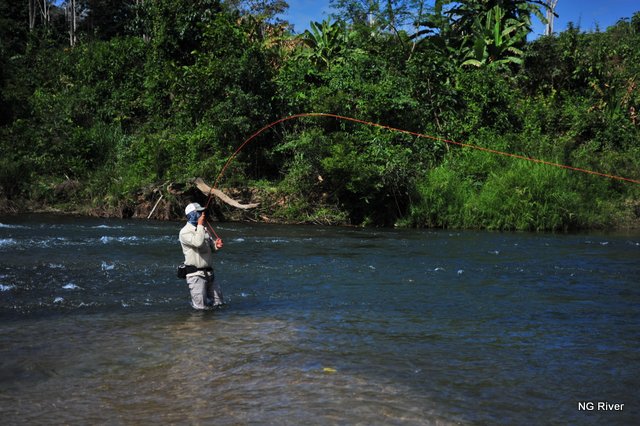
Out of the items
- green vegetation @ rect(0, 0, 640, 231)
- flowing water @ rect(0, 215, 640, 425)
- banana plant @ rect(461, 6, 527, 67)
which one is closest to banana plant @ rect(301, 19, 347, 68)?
green vegetation @ rect(0, 0, 640, 231)

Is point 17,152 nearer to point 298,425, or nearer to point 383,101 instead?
point 383,101

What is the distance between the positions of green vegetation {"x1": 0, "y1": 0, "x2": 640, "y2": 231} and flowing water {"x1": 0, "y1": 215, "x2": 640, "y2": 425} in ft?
24.6

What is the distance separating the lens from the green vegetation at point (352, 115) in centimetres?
2073

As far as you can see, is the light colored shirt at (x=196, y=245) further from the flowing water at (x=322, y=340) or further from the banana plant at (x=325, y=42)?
the banana plant at (x=325, y=42)

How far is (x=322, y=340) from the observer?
6.80m

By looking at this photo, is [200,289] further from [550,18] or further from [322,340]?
[550,18]

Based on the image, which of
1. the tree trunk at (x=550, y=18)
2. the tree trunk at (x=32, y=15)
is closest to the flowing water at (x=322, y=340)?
the tree trunk at (x=550, y=18)

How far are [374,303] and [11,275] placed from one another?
5.94 m

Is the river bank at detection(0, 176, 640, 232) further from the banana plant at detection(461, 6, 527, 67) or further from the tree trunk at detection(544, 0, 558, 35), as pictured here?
the tree trunk at detection(544, 0, 558, 35)

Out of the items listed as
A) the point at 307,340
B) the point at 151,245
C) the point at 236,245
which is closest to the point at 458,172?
the point at 236,245

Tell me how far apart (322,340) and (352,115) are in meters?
17.3

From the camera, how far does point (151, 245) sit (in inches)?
575

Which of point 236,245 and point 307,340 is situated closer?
point 307,340

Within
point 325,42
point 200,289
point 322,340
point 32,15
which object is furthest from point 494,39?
point 32,15
